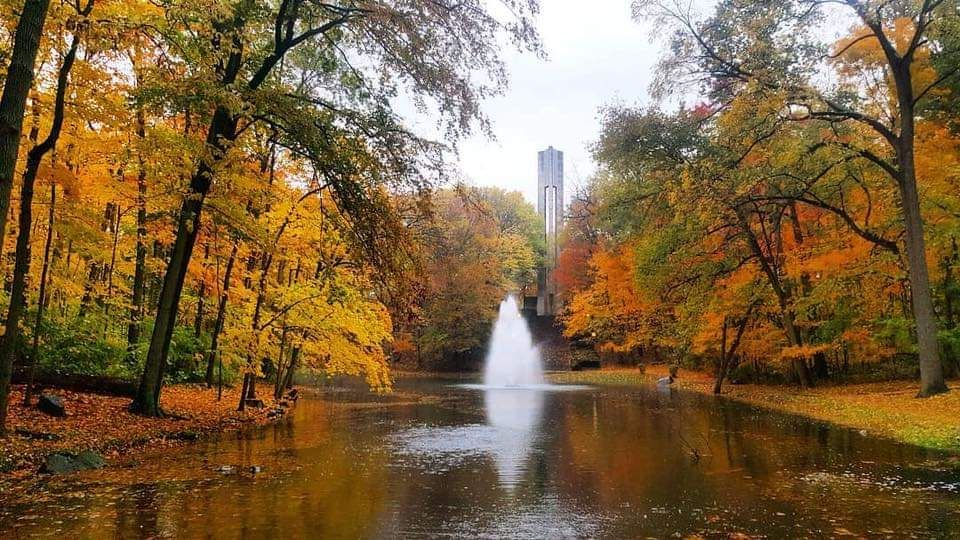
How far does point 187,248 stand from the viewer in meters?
13.0

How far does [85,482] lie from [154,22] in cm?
674

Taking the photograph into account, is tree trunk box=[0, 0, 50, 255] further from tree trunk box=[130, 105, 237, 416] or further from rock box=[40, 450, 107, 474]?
tree trunk box=[130, 105, 237, 416]

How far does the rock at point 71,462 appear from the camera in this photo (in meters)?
8.31

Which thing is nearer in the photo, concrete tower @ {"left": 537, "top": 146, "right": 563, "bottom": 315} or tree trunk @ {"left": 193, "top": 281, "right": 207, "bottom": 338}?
tree trunk @ {"left": 193, "top": 281, "right": 207, "bottom": 338}

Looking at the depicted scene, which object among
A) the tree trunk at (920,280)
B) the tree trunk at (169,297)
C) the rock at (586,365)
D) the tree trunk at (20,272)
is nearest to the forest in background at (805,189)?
the tree trunk at (920,280)

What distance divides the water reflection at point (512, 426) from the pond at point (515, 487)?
0.09m

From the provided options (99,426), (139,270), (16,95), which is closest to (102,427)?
(99,426)

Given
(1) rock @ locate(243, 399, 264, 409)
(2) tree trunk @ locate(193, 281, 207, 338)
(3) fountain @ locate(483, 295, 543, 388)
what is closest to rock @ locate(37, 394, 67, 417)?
(1) rock @ locate(243, 399, 264, 409)

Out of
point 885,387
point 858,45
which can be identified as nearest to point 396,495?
point 885,387

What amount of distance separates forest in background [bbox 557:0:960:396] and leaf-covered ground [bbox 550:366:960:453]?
1.10 metres

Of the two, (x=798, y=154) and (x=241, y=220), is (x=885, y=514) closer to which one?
(x=241, y=220)

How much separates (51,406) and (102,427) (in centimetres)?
131

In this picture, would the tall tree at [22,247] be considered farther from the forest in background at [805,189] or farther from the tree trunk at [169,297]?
the forest in background at [805,189]

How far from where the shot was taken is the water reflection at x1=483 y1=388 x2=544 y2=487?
9.67m
